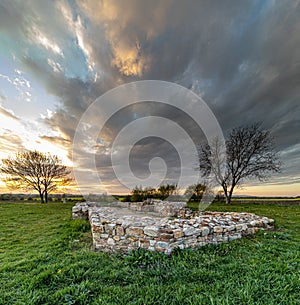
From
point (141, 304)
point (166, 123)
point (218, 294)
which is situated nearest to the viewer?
point (141, 304)

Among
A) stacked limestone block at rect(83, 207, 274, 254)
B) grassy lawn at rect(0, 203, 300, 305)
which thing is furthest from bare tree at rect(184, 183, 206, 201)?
grassy lawn at rect(0, 203, 300, 305)

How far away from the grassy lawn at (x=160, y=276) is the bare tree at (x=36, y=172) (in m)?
21.2

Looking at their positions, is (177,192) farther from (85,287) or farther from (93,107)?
(85,287)

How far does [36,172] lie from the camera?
891 inches

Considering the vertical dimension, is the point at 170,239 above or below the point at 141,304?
above

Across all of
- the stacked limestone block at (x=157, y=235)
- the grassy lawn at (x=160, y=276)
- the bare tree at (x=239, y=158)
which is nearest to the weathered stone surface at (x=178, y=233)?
the stacked limestone block at (x=157, y=235)


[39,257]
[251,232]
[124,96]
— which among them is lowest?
[39,257]

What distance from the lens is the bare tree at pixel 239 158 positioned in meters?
18.0

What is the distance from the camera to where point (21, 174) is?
22.1 m

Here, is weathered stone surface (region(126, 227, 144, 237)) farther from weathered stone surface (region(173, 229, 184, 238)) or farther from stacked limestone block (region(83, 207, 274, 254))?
weathered stone surface (region(173, 229, 184, 238))

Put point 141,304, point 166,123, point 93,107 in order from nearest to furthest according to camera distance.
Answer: point 141,304, point 93,107, point 166,123

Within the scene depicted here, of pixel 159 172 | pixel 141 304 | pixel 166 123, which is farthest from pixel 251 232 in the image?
pixel 159 172

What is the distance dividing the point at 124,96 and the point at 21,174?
19.1 m

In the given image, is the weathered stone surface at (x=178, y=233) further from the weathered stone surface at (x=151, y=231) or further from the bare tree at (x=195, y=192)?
the bare tree at (x=195, y=192)
